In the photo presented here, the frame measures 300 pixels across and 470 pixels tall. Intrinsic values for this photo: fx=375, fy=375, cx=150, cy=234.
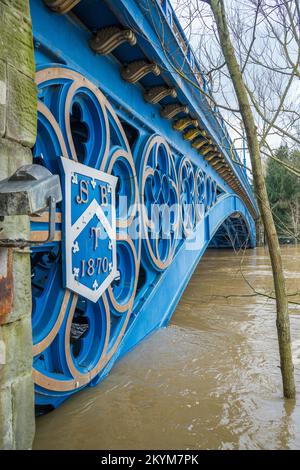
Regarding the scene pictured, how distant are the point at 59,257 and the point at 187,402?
157 centimetres

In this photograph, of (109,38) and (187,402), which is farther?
(109,38)

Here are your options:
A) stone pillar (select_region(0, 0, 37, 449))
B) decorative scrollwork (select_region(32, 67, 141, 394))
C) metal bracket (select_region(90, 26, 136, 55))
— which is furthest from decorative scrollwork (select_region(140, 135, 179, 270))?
stone pillar (select_region(0, 0, 37, 449))

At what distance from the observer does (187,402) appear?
3.05 m

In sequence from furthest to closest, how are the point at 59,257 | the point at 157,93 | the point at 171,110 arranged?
the point at 171,110
the point at 157,93
the point at 59,257

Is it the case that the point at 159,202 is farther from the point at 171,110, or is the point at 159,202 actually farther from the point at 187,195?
the point at 187,195

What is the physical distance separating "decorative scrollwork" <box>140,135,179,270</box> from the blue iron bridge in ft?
0.05

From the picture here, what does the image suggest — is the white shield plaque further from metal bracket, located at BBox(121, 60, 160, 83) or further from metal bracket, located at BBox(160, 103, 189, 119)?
metal bracket, located at BBox(160, 103, 189, 119)

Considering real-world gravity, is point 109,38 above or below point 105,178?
above

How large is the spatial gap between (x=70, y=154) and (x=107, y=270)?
40.5 inches

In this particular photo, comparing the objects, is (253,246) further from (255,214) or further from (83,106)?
(83,106)

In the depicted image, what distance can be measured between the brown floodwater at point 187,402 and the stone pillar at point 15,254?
1057mm

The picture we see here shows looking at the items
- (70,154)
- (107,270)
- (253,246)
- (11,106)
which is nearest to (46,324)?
(107,270)

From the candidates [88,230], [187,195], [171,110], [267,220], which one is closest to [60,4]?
[88,230]

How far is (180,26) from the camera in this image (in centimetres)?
467
